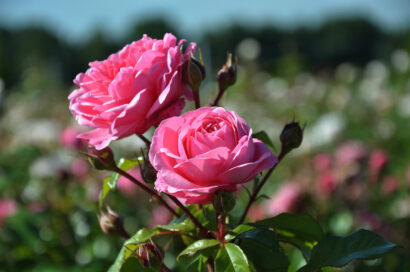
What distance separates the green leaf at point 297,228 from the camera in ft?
1.40

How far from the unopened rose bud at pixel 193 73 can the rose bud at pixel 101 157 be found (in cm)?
10

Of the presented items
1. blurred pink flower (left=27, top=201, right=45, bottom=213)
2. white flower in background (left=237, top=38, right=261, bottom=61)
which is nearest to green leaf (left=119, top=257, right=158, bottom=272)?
blurred pink flower (left=27, top=201, right=45, bottom=213)

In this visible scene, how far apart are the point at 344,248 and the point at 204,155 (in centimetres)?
17

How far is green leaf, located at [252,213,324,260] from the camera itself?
1.40 ft

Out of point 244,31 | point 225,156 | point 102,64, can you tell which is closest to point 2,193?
point 102,64

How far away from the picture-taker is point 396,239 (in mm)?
961

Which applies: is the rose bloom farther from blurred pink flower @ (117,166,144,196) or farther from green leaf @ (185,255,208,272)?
blurred pink flower @ (117,166,144,196)

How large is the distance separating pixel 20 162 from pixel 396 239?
1.10 metres

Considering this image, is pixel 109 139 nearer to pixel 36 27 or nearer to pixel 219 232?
pixel 219 232

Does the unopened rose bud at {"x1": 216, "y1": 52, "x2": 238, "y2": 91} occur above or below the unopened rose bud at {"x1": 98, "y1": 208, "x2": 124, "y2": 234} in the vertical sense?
above

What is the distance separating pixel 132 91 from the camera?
0.38m

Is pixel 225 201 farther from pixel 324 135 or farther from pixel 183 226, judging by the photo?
pixel 324 135

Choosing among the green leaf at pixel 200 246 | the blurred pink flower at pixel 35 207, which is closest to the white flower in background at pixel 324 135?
the blurred pink flower at pixel 35 207

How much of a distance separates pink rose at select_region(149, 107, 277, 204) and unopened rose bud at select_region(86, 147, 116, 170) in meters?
0.09
